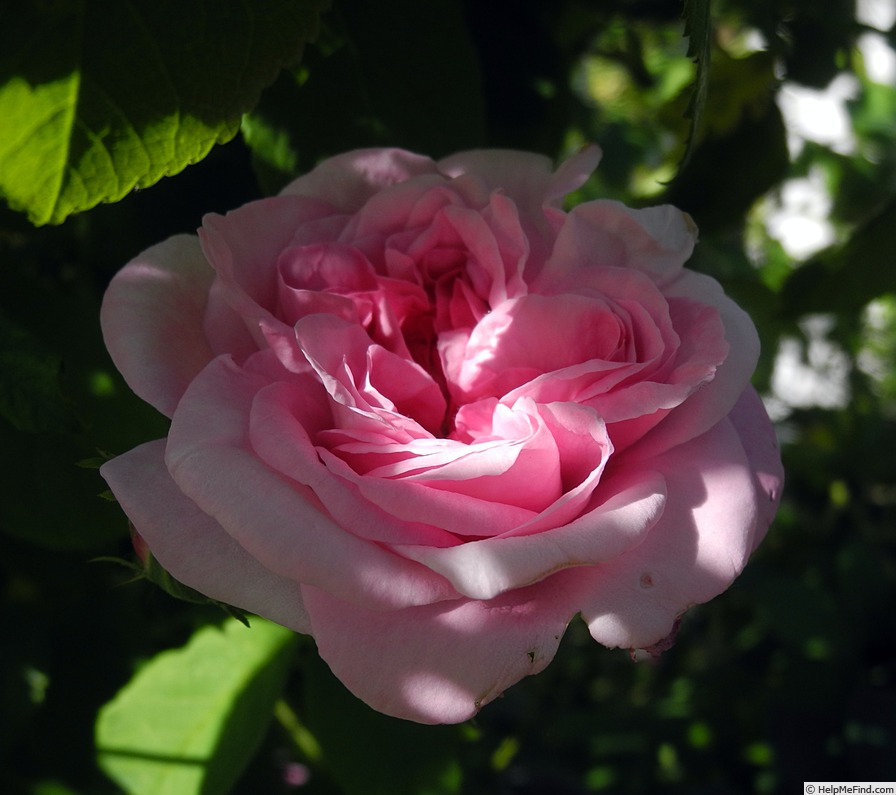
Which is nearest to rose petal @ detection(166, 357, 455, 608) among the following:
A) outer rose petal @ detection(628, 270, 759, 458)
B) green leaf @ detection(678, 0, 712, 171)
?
outer rose petal @ detection(628, 270, 759, 458)

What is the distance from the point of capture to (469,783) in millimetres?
948

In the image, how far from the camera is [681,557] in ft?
1.10

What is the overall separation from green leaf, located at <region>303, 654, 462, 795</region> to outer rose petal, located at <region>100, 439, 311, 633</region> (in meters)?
0.26

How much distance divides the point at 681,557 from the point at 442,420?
0.13 meters

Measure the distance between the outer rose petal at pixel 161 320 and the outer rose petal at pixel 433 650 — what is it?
0.38 ft

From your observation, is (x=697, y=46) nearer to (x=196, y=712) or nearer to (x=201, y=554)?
(x=201, y=554)

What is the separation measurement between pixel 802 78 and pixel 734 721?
657mm

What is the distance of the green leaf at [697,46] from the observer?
0.37 m

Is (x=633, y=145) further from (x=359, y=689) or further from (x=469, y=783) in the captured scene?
(x=359, y=689)

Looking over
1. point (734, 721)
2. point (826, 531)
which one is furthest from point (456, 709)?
point (826, 531)

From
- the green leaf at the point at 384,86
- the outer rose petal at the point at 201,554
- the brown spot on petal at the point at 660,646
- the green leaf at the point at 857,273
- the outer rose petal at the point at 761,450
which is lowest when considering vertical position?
the green leaf at the point at 857,273

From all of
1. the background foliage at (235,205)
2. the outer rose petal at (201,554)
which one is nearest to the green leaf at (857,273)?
the background foliage at (235,205)

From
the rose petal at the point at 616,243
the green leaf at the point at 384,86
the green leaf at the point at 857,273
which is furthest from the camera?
the green leaf at the point at 857,273

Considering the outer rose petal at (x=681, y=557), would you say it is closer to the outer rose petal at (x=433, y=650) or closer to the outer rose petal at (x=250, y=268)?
the outer rose petal at (x=433, y=650)
